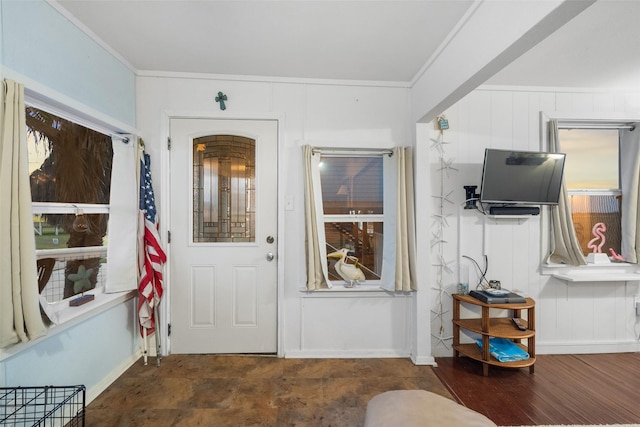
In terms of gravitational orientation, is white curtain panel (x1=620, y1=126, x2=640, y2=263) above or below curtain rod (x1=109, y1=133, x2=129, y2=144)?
below

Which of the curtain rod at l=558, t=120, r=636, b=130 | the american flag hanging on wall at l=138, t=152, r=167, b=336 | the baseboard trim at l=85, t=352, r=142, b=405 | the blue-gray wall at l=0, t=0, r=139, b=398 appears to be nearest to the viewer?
the blue-gray wall at l=0, t=0, r=139, b=398

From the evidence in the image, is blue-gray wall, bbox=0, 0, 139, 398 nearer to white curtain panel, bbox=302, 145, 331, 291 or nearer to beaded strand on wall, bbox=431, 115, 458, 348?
white curtain panel, bbox=302, 145, 331, 291

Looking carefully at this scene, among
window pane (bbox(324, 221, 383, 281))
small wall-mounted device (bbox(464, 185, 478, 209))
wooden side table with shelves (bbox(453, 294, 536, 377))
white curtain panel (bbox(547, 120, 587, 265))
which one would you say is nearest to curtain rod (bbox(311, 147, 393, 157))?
window pane (bbox(324, 221, 383, 281))

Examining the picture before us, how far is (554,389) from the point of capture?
6.79 ft

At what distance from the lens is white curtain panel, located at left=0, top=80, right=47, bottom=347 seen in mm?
1293

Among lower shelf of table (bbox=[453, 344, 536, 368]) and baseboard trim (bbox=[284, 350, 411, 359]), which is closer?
lower shelf of table (bbox=[453, 344, 536, 368])

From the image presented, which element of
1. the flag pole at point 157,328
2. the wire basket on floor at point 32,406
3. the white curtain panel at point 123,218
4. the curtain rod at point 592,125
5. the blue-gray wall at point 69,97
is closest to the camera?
the wire basket on floor at point 32,406

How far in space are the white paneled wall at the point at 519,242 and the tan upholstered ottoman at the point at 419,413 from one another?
1383mm

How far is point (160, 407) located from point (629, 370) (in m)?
3.67

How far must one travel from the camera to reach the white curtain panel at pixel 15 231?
1.29 m

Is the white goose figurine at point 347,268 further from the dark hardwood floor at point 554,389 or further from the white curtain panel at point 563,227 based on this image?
the white curtain panel at point 563,227

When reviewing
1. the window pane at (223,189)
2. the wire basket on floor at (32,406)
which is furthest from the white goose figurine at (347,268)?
the wire basket on floor at (32,406)

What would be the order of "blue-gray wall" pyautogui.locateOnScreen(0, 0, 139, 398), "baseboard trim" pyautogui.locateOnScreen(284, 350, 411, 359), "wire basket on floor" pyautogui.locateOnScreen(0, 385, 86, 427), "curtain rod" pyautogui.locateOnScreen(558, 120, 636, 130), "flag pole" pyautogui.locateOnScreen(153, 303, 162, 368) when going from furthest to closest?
"curtain rod" pyautogui.locateOnScreen(558, 120, 636, 130) → "baseboard trim" pyautogui.locateOnScreen(284, 350, 411, 359) → "flag pole" pyautogui.locateOnScreen(153, 303, 162, 368) → "blue-gray wall" pyautogui.locateOnScreen(0, 0, 139, 398) → "wire basket on floor" pyautogui.locateOnScreen(0, 385, 86, 427)

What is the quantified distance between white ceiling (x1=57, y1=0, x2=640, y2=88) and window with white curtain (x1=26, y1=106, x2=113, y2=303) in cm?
75
